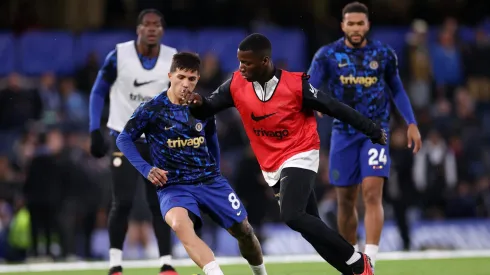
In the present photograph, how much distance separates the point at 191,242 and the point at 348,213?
7.96 feet

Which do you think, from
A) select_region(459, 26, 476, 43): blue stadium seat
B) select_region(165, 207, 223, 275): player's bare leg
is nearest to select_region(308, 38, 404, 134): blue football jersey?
select_region(165, 207, 223, 275): player's bare leg

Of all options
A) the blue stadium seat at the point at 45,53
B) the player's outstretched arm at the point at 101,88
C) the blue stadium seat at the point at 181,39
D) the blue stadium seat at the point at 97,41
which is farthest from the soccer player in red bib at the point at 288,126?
the blue stadium seat at the point at 45,53

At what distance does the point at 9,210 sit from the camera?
16.3m

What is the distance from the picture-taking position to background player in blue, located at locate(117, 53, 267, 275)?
826cm

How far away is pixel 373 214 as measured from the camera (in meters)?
9.41

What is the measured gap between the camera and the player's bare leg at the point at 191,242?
778 centimetres

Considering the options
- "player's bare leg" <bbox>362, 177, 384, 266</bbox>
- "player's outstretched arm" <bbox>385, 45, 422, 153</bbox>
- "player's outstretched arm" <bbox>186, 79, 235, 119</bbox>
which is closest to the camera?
"player's outstretched arm" <bbox>186, 79, 235, 119</bbox>

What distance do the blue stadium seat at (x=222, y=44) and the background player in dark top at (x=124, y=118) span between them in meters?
9.50

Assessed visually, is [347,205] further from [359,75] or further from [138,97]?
[138,97]

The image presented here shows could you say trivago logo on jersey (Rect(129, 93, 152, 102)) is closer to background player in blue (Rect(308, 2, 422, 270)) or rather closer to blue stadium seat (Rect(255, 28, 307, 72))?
background player in blue (Rect(308, 2, 422, 270))

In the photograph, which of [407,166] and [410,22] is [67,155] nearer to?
[407,166]

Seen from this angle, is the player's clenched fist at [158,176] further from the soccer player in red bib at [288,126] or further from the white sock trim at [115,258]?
the white sock trim at [115,258]

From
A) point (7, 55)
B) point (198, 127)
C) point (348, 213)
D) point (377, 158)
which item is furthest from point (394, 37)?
point (198, 127)

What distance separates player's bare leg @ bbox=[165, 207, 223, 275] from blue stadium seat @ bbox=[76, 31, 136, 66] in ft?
38.9
